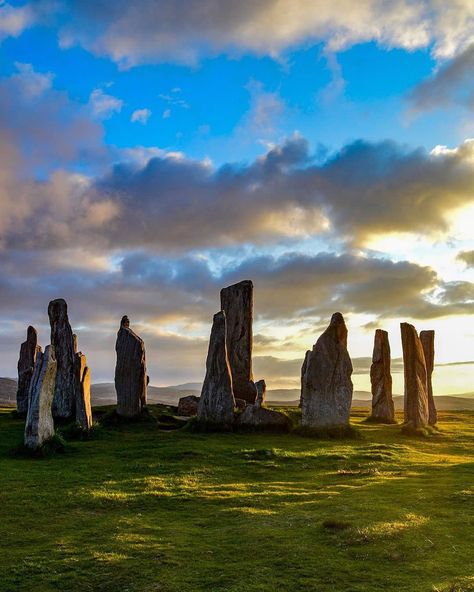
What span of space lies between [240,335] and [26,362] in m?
13.2

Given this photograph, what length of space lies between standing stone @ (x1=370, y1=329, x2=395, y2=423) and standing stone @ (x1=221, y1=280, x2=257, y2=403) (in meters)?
7.56

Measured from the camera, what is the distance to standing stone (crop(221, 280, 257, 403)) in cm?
3684

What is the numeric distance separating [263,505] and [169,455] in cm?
729

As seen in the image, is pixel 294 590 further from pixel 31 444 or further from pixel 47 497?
pixel 31 444

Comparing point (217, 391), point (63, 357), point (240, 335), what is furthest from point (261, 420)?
point (63, 357)

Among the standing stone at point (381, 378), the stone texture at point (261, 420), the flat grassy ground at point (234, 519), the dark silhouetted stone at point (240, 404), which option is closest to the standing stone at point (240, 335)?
the dark silhouetted stone at point (240, 404)

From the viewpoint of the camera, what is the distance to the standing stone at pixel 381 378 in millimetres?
37688

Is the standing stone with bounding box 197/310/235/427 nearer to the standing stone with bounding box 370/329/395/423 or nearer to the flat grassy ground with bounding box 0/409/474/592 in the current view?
the flat grassy ground with bounding box 0/409/474/592

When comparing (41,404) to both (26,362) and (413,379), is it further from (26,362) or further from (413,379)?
(413,379)

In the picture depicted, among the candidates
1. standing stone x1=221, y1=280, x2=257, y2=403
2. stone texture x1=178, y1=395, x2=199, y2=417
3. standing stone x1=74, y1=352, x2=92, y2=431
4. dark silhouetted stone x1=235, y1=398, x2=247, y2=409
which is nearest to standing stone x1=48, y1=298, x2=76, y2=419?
standing stone x1=74, y1=352, x2=92, y2=431

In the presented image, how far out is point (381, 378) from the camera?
38.3 m

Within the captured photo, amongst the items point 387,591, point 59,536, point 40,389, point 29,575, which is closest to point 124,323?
point 40,389

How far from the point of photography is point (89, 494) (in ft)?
53.2

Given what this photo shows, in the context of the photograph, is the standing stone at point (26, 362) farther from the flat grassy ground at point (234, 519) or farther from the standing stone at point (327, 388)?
the standing stone at point (327, 388)
